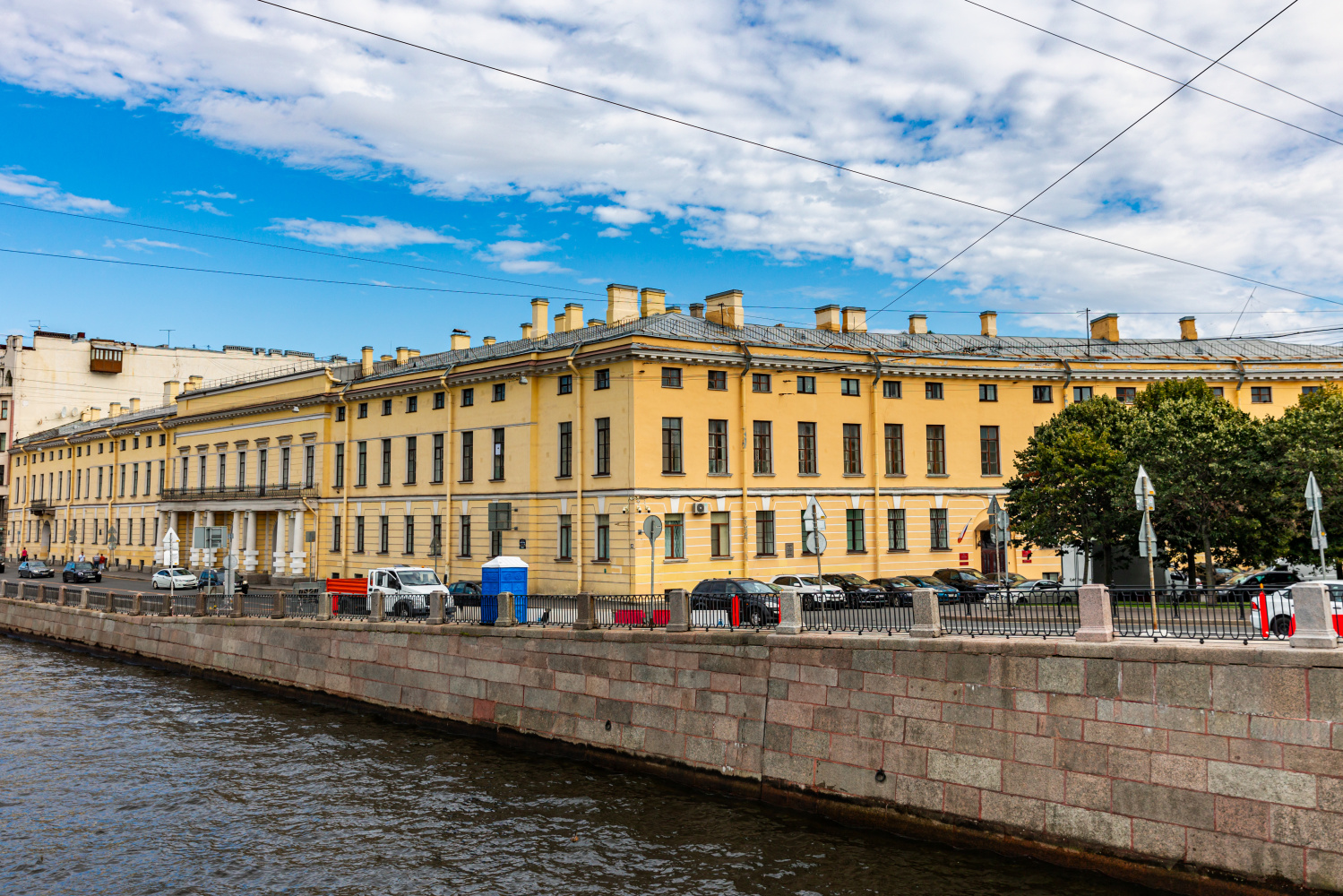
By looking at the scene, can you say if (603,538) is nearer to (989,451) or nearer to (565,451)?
(565,451)

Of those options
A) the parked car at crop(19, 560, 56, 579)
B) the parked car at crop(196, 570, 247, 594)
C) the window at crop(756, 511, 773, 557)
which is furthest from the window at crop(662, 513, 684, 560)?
the parked car at crop(19, 560, 56, 579)

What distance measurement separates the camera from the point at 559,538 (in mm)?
41469

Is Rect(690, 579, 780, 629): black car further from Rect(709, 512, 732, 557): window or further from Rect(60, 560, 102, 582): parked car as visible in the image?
Rect(60, 560, 102, 582): parked car

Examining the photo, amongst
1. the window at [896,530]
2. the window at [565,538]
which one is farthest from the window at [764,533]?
the window at [565,538]

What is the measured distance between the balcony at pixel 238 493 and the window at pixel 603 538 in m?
22.0

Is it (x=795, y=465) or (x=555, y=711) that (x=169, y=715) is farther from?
(x=795, y=465)

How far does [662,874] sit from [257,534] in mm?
51682

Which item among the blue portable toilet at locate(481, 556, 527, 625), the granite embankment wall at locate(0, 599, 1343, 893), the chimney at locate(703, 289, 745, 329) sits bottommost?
the granite embankment wall at locate(0, 599, 1343, 893)

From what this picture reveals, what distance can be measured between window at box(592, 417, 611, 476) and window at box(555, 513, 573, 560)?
8.41ft

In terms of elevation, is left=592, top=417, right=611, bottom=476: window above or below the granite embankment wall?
above

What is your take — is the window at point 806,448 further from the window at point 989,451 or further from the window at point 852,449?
the window at point 989,451

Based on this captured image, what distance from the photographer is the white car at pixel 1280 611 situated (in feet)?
46.4

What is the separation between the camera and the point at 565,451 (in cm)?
4150

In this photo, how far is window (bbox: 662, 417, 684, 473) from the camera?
39.0 m
